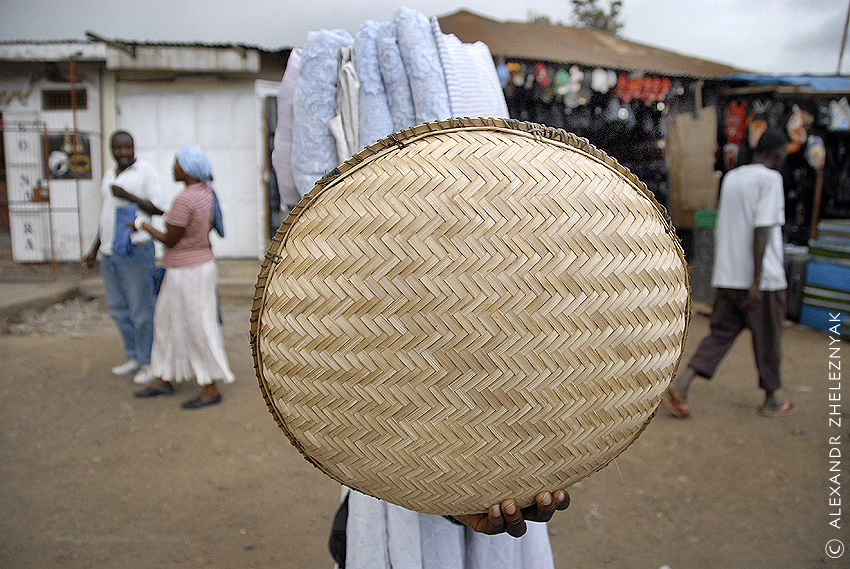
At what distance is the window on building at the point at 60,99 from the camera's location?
27.4 feet

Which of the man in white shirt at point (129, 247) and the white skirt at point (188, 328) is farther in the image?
the man in white shirt at point (129, 247)

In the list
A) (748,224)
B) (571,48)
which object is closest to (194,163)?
(748,224)

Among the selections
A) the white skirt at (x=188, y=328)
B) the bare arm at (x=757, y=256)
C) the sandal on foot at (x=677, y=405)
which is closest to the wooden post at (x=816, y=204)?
the bare arm at (x=757, y=256)

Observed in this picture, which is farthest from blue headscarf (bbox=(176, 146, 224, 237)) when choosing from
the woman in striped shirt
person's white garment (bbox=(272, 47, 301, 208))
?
person's white garment (bbox=(272, 47, 301, 208))

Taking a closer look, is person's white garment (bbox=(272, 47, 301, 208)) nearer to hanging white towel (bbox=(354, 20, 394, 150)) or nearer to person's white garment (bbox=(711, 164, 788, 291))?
hanging white towel (bbox=(354, 20, 394, 150))

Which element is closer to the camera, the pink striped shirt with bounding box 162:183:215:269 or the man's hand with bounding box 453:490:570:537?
the man's hand with bounding box 453:490:570:537

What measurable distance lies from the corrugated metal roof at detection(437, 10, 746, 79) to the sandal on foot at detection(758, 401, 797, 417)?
4340 millimetres

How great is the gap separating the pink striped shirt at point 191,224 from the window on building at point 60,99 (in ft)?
19.6

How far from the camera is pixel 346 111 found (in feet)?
5.08

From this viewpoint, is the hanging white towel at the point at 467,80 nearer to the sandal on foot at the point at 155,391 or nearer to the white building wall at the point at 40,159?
the sandal on foot at the point at 155,391

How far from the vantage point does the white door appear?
27.3 feet

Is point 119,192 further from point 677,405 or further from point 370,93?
point 677,405

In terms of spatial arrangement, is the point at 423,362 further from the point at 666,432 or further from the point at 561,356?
the point at 666,432

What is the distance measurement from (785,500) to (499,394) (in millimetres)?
2983
